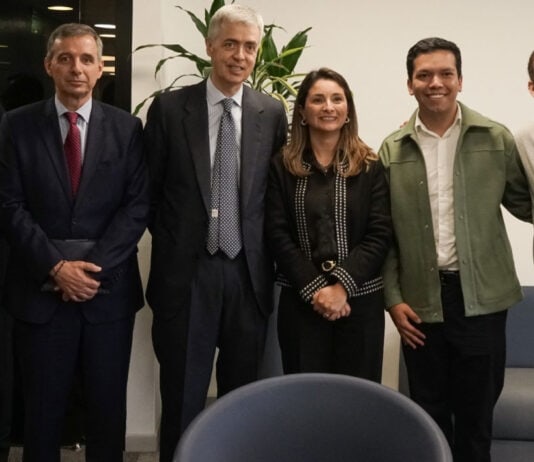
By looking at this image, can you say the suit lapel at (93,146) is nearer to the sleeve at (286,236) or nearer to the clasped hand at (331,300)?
the sleeve at (286,236)

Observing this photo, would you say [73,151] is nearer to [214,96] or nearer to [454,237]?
[214,96]

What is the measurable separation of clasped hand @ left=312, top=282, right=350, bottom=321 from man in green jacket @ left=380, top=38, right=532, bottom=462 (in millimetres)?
209

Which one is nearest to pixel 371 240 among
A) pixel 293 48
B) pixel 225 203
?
pixel 225 203

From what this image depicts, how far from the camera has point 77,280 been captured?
1.92 meters

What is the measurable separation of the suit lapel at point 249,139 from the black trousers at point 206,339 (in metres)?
0.24

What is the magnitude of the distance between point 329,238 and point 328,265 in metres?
0.09

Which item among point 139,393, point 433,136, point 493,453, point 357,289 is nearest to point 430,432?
point 357,289

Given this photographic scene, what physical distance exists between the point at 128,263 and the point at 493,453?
1675mm

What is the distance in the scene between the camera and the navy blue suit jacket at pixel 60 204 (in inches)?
76.6

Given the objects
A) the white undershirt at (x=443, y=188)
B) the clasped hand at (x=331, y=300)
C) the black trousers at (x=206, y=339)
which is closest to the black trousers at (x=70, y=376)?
the black trousers at (x=206, y=339)

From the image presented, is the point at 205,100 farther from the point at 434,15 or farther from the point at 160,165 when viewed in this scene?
the point at 434,15

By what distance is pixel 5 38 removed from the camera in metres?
2.57

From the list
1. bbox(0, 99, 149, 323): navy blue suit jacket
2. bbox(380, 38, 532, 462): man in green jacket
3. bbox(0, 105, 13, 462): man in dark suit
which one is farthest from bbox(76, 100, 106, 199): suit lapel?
bbox(380, 38, 532, 462): man in green jacket

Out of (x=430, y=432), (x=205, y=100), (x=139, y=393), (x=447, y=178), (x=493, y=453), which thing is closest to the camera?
(x=430, y=432)
